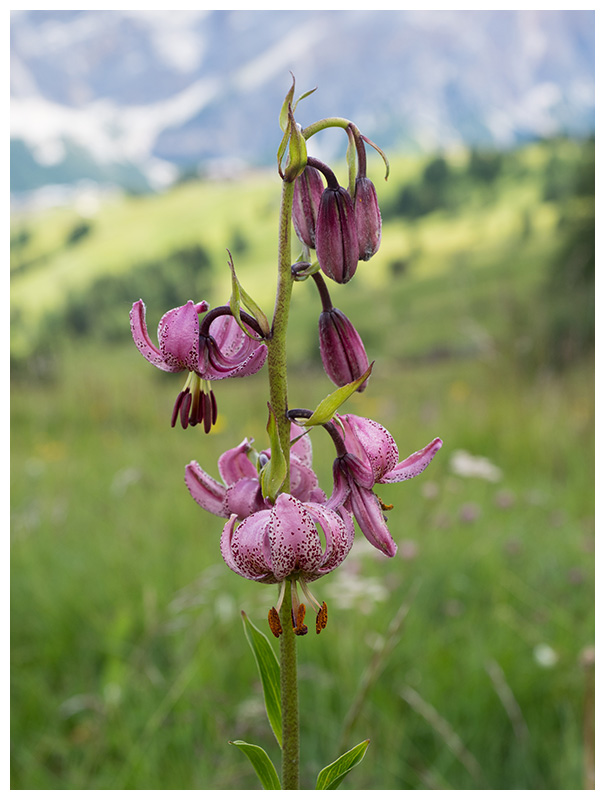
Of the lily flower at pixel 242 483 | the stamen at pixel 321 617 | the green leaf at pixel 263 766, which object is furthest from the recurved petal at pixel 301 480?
the green leaf at pixel 263 766

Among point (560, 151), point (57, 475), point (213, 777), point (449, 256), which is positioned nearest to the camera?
point (213, 777)

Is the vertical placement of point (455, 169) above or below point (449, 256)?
above

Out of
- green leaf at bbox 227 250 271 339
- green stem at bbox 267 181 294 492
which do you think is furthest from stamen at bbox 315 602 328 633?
green leaf at bbox 227 250 271 339

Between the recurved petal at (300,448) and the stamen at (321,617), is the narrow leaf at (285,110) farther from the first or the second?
the stamen at (321,617)

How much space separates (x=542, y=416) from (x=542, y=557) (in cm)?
106

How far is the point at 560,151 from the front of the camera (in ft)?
19.3

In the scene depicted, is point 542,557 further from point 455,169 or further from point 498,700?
point 455,169

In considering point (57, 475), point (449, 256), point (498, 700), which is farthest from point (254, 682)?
point (449, 256)

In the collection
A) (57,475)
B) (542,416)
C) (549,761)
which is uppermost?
(542,416)

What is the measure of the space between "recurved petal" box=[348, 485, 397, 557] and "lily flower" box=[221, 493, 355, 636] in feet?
0.10

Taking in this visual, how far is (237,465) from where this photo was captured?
0.63 m

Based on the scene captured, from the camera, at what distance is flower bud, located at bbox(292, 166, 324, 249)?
0.60 metres

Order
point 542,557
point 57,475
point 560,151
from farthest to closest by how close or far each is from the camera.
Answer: point 560,151, point 57,475, point 542,557

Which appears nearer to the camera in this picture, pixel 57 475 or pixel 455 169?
pixel 57 475
